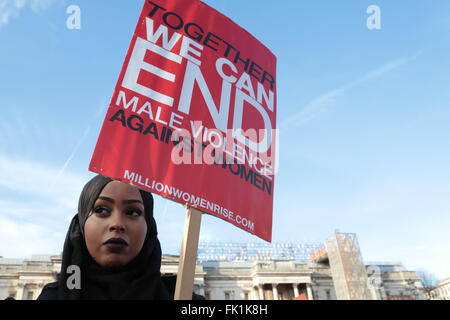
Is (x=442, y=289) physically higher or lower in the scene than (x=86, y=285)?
higher

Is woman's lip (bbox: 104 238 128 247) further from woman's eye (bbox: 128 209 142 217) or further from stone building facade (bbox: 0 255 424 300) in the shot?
stone building facade (bbox: 0 255 424 300)

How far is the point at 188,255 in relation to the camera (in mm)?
2135

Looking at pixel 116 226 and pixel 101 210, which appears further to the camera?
pixel 101 210

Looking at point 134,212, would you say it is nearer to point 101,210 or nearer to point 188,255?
point 101,210

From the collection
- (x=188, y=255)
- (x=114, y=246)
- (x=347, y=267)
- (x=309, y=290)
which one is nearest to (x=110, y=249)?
→ (x=114, y=246)

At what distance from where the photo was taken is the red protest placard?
2352 millimetres

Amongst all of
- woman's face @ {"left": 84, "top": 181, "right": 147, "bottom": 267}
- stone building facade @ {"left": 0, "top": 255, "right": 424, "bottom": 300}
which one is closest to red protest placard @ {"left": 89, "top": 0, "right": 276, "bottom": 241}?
woman's face @ {"left": 84, "top": 181, "right": 147, "bottom": 267}

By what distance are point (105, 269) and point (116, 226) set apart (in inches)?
13.5

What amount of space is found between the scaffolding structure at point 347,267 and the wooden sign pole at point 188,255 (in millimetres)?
39195

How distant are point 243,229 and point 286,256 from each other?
167ft

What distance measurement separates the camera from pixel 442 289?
6206 cm
